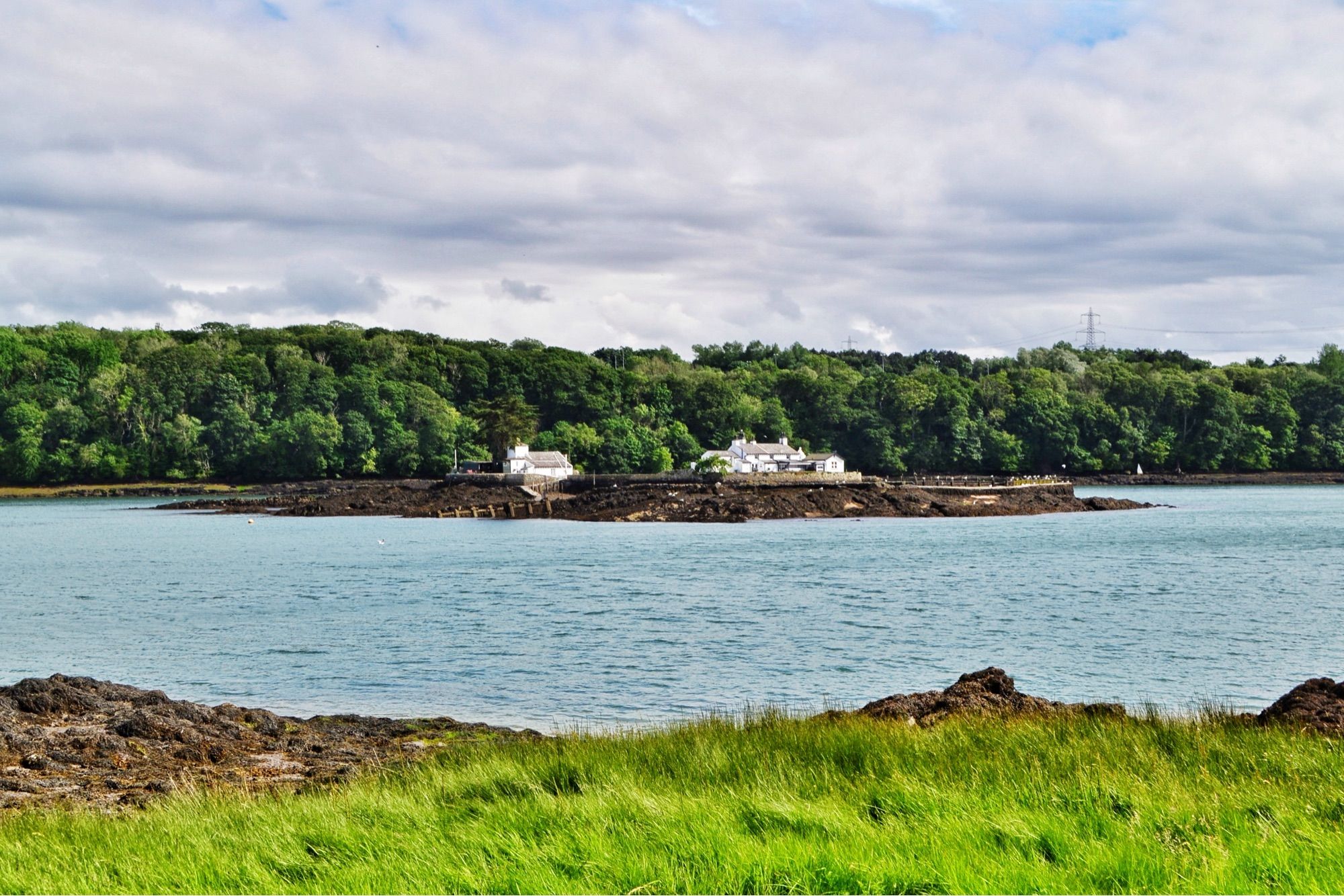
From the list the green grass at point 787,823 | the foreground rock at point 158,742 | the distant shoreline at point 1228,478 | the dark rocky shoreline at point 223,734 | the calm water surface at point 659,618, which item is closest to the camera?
the green grass at point 787,823

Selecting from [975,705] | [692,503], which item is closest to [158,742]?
[975,705]

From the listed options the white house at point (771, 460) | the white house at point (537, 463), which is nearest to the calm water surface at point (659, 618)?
the white house at point (537, 463)

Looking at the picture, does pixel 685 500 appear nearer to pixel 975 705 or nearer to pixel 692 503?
pixel 692 503

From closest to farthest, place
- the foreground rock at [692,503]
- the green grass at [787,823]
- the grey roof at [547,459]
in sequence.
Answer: the green grass at [787,823]
the foreground rock at [692,503]
the grey roof at [547,459]

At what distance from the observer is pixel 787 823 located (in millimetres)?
8773

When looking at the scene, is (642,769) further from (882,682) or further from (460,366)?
(460,366)

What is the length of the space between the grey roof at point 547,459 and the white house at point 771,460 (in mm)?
15433

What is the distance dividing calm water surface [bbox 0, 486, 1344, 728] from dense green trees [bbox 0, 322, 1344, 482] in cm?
→ 6541

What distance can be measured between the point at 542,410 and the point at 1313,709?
13965 cm

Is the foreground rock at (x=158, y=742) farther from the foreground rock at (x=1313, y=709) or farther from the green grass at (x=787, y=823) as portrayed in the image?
the foreground rock at (x=1313, y=709)

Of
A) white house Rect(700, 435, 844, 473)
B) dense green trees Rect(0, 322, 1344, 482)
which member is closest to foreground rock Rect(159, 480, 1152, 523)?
white house Rect(700, 435, 844, 473)

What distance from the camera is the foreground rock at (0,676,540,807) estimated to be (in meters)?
13.7

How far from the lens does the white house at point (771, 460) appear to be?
12394 centimetres

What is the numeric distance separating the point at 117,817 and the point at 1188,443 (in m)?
155
